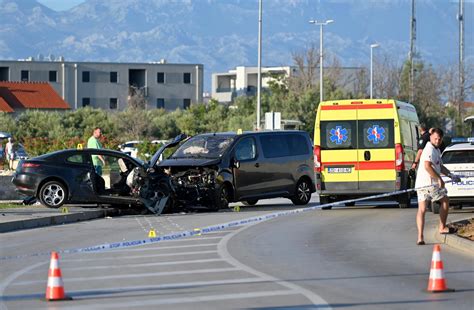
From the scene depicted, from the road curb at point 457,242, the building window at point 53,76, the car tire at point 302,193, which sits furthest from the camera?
the building window at point 53,76

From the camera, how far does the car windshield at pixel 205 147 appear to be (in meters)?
27.4

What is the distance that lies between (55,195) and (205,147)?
4.02 meters

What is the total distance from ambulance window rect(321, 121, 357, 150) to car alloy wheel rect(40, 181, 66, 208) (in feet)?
20.6

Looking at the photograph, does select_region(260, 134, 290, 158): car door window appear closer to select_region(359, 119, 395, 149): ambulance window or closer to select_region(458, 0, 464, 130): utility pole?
select_region(359, 119, 395, 149): ambulance window

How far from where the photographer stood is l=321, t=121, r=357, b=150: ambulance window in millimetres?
27344

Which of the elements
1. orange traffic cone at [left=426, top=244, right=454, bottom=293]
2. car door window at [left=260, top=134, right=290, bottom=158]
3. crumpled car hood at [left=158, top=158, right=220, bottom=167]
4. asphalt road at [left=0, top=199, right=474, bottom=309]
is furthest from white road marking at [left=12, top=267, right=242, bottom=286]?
car door window at [left=260, top=134, right=290, bottom=158]

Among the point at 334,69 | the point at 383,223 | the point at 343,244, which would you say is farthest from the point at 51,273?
the point at 334,69

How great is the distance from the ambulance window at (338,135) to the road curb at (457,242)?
8114 mm

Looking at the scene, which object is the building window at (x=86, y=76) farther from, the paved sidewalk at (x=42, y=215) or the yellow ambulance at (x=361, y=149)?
the yellow ambulance at (x=361, y=149)

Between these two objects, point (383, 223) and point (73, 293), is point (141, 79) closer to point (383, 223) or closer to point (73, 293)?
point (383, 223)

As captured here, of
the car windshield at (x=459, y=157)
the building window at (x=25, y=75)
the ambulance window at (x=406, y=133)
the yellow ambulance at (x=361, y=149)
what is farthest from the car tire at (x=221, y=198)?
the building window at (x=25, y=75)

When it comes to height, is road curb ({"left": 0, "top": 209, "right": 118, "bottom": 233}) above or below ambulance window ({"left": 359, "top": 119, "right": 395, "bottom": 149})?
below

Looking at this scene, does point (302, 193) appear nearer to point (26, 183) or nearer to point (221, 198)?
point (221, 198)

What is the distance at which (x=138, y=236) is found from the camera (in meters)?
20.3
